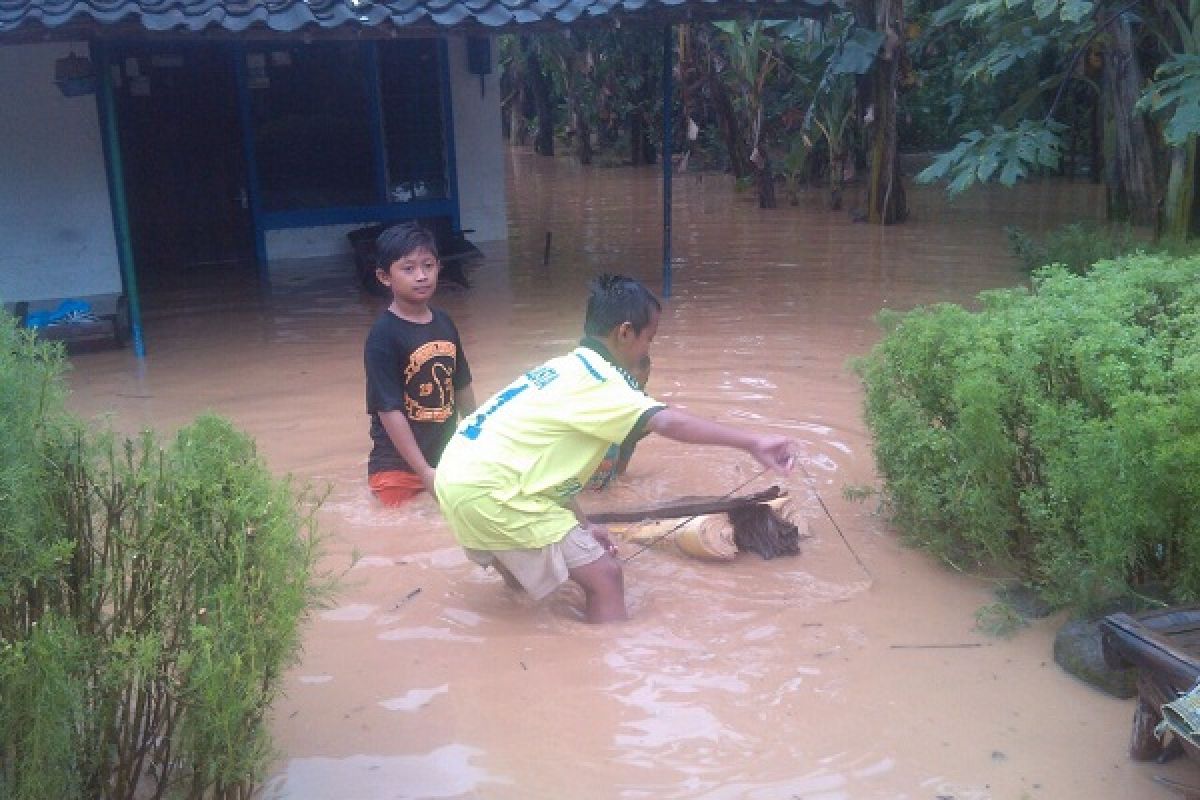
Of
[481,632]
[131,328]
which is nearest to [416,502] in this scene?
[481,632]

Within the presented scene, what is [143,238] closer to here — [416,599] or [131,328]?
[131,328]

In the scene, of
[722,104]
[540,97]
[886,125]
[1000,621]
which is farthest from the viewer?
[540,97]

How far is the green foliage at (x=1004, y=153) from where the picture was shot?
26.0 feet

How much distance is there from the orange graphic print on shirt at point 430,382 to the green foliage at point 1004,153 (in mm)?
4263

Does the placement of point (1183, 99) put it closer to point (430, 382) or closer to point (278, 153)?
point (430, 382)

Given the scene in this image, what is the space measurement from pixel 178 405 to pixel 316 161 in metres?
5.19

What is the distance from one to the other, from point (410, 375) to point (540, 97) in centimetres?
2198

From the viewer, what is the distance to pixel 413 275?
5074mm

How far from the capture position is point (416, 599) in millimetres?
4590

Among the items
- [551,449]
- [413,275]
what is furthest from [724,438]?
[413,275]

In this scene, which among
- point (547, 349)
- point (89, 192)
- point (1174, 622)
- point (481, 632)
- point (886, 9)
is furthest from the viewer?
point (886, 9)

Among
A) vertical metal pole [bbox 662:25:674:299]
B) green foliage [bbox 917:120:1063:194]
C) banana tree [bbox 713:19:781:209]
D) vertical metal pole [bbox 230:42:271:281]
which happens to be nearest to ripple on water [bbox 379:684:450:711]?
green foliage [bbox 917:120:1063:194]

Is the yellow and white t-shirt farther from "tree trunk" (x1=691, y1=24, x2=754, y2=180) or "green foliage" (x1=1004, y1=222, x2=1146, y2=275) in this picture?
"tree trunk" (x1=691, y1=24, x2=754, y2=180)

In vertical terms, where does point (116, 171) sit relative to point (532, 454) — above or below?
above
